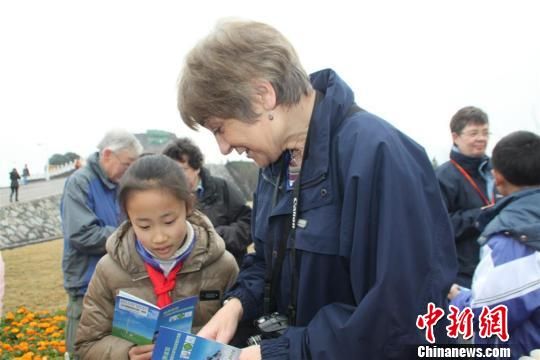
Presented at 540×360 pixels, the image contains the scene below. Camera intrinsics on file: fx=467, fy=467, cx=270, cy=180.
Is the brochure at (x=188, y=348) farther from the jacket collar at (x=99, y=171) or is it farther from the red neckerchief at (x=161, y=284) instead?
the jacket collar at (x=99, y=171)

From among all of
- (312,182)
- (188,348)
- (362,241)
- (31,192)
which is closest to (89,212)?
(188,348)

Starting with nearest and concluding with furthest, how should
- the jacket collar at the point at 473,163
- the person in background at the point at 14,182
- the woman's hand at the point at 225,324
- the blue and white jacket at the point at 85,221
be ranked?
the woman's hand at the point at 225,324, the blue and white jacket at the point at 85,221, the jacket collar at the point at 473,163, the person in background at the point at 14,182

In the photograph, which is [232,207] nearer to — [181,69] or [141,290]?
[141,290]

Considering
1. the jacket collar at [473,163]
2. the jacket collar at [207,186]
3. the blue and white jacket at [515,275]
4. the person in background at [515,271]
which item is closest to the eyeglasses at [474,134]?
the jacket collar at [473,163]

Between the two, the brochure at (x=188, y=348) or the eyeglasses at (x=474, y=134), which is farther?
the eyeglasses at (x=474, y=134)

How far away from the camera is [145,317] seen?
190 centimetres

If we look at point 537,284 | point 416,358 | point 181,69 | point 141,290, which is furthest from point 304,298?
point 537,284

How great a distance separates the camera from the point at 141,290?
2.16 meters

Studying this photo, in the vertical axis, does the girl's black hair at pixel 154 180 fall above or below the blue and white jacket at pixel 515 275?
above

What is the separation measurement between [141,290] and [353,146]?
1.32 m

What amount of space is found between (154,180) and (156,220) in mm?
193

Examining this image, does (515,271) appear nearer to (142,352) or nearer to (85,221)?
(142,352)

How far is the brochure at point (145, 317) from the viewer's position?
74.0 inches

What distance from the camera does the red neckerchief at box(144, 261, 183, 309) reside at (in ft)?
7.00
